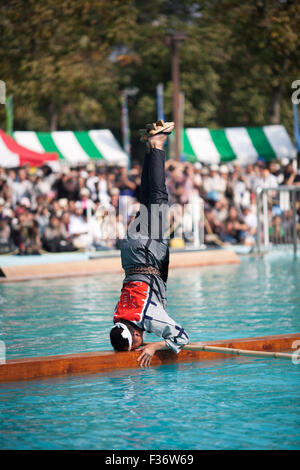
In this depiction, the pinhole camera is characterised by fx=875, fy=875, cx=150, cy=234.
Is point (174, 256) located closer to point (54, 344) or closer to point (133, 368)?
point (54, 344)

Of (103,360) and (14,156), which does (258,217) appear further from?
(103,360)

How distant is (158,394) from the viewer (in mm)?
5883

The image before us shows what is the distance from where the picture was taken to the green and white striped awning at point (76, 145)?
28.2 metres

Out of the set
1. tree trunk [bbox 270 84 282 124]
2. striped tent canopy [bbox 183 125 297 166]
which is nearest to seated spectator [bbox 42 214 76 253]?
striped tent canopy [bbox 183 125 297 166]

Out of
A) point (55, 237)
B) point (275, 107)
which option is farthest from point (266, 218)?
point (275, 107)

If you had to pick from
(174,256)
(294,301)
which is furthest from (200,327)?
(174,256)

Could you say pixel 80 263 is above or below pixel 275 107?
below

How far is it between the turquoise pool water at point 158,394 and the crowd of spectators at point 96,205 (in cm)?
771

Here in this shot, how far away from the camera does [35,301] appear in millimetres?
11516

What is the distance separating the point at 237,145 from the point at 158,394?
76.7ft

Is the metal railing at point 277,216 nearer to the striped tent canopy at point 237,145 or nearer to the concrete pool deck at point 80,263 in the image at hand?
the concrete pool deck at point 80,263

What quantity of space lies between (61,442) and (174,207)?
547 inches

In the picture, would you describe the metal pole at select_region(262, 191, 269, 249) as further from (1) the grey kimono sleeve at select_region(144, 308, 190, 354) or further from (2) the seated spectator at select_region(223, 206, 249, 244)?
(1) the grey kimono sleeve at select_region(144, 308, 190, 354)

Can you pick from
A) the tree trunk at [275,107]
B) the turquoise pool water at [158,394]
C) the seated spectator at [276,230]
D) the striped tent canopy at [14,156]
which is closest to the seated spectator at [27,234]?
the striped tent canopy at [14,156]
